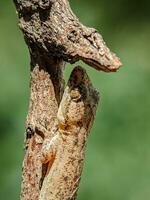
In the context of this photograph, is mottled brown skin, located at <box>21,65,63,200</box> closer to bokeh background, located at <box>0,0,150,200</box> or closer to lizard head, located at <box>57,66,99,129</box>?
lizard head, located at <box>57,66,99,129</box>

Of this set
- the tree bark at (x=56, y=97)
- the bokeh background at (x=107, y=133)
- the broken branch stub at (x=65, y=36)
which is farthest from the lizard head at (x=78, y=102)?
the bokeh background at (x=107, y=133)

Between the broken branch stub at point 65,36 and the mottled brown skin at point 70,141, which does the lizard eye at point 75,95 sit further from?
the broken branch stub at point 65,36

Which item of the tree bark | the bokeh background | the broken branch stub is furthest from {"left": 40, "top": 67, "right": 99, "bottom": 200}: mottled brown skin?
the bokeh background

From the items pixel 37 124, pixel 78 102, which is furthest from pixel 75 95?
pixel 37 124

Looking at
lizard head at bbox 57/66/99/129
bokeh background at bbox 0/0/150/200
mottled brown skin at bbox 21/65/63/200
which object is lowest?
mottled brown skin at bbox 21/65/63/200

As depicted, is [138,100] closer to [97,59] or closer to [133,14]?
[133,14]

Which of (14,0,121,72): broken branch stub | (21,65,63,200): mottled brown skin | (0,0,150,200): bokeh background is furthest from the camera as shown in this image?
(0,0,150,200): bokeh background

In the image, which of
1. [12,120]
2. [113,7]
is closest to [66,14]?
[12,120]

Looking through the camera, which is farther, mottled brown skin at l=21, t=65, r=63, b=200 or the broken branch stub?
mottled brown skin at l=21, t=65, r=63, b=200

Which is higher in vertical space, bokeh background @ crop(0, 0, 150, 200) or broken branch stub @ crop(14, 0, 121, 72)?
bokeh background @ crop(0, 0, 150, 200)
